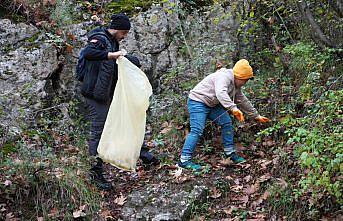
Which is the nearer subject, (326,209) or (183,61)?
(326,209)

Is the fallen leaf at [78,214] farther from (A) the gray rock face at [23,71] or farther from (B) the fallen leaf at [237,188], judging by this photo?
(A) the gray rock face at [23,71]

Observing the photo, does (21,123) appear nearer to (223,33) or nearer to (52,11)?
(52,11)

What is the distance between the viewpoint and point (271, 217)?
14.2 feet

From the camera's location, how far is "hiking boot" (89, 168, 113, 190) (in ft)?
16.0

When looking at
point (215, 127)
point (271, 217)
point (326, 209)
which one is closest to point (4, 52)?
point (215, 127)

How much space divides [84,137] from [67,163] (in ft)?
3.91

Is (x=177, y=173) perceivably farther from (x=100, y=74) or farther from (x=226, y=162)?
(x=100, y=74)

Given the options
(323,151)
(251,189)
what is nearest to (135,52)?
(251,189)

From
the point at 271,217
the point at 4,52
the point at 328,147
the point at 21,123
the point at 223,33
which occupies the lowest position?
the point at 271,217

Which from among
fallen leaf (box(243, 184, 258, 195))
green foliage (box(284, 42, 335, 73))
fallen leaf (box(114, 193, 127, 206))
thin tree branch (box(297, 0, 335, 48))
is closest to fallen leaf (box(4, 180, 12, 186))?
fallen leaf (box(114, 193, 127, 206))

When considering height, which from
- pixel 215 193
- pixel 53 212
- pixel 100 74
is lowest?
pixel 53 212

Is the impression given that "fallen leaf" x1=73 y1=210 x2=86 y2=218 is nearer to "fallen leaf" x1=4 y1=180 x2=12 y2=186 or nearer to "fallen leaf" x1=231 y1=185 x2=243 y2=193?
"fallen leaf" x1=4 y1=180 x2=12 y2=186

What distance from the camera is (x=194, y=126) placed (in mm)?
5293

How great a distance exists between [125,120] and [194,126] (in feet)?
2.99
